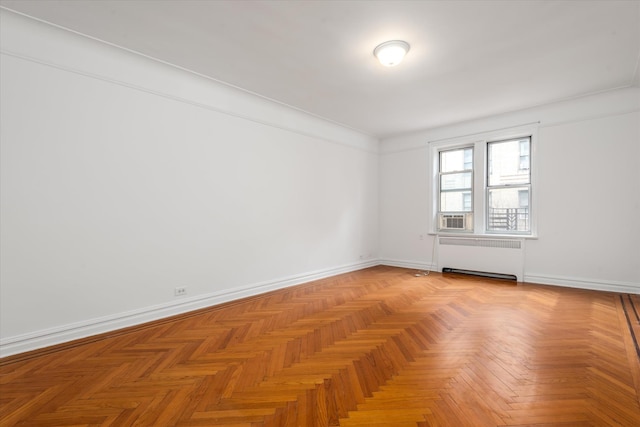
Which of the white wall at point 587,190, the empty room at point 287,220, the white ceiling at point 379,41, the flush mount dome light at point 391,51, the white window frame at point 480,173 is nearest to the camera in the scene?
the empty room at point 287,220

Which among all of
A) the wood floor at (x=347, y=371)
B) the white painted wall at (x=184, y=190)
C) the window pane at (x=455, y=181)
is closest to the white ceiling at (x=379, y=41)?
the white painted wall at (x=184, y=190)

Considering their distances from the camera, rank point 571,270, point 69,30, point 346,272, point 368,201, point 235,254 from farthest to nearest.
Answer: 1. point 368,201
2. point 346,272
3. point 571,270
4. point 235,254
5. point 69,30

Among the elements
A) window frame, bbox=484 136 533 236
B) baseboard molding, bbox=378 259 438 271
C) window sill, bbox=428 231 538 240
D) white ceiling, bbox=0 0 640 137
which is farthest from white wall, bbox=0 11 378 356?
window frame, bbox=484 136 533 236

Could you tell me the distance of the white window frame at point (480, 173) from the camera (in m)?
4.62

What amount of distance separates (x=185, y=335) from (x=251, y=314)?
29.0 inches

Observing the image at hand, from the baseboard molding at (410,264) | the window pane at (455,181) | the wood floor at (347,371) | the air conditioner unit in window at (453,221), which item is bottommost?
the wood floor at (347,371)

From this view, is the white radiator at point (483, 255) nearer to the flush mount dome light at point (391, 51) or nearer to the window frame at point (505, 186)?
the window frame at point (505, 186)

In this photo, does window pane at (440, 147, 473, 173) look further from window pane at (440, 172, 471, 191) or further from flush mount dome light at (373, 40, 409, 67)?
flush mount dome light at (373, 40, 409, 67)

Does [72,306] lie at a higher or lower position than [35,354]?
higher

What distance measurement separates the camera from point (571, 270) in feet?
14.0

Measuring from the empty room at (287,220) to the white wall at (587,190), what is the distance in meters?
0.03

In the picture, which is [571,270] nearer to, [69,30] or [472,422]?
[472,422]

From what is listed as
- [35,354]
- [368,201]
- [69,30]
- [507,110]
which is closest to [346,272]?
[368,201]

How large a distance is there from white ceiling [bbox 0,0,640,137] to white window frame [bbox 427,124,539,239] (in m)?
0.77
